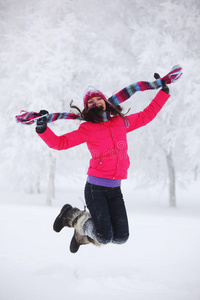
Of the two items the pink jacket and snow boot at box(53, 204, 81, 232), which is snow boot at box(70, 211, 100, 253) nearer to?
snow boot at box(53, 204, 81, 232)

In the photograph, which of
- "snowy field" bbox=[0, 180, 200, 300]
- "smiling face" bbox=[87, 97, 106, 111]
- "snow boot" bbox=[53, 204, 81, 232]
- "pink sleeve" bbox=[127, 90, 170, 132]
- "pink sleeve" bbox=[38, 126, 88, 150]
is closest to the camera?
"pink sleeve" bbox=[38, 126, 88, 150]

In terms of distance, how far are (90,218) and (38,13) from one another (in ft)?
31.3

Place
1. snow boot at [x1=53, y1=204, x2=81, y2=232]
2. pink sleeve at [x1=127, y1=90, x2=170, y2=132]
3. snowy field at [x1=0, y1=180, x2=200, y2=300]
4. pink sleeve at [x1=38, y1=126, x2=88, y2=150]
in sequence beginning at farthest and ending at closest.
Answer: snowy field at [x1=0, y1=180, x2=200, y2=300] → snow boot at [x1=53, y1=204, x2=81, y2=232] → pink sleeve at [x1=127, y1=90, x2=170, y2=132] → pink sleeve at [x1=38, y1=126, x2=88, y2=150]

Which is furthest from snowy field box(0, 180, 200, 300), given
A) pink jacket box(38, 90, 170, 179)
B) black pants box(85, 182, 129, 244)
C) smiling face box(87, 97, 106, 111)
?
smiling face box(87, 97, 106, 111)

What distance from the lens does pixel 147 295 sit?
377 centimetres

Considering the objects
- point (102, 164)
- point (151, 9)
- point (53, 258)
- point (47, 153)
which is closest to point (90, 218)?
point (102, 164)

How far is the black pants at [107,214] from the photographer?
2.97 meters

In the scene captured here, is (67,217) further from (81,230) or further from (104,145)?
(104,145)

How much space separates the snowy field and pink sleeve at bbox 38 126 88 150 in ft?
6.76

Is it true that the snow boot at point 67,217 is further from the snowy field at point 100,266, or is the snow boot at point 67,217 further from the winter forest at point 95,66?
the winter forest at point 95,66

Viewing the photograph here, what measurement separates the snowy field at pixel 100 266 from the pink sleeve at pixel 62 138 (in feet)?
6.76

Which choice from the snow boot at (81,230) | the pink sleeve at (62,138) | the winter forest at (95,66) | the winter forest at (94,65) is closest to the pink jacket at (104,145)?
the pink sleeve at (62,138)

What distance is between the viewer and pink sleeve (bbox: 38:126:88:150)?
9.26ft

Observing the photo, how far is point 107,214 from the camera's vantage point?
3.01 m
